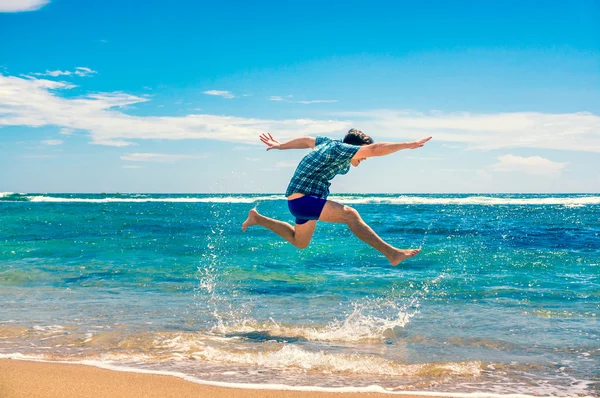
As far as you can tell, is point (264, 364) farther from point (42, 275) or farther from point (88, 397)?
point (42, 275)

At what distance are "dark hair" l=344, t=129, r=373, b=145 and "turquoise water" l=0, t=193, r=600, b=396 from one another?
8.04 ft

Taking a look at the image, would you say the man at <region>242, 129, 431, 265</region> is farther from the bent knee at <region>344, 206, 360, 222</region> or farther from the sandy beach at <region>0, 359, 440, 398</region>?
the sandy beach at <region>0, 359, 440, 398</region>

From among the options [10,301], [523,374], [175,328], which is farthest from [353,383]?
[10,301]

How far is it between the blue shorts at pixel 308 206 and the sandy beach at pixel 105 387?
237 centimetres

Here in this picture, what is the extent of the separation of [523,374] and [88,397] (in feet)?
13.8

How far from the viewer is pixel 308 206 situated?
6488mm

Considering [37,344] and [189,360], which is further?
[37,344]

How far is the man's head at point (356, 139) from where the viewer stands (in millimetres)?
6188

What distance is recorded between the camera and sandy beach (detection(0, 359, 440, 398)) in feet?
14.9

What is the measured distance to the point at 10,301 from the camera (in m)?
9.13

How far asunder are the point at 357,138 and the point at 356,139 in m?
0.02

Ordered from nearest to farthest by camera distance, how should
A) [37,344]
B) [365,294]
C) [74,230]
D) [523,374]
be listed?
1. [523,374]
2. [37,344]
3. [365,294]
4. [74,230]

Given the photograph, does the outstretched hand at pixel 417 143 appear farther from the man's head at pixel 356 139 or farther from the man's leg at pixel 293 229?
the man's leg at pixel 293 229

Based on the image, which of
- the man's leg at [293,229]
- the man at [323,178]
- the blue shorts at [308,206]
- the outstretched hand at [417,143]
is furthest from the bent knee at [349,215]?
the outstretched hand at [417,143]
